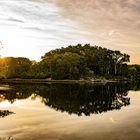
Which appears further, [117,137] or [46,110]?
[46,110]

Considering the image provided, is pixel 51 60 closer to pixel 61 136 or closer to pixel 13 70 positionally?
pixel 13 70

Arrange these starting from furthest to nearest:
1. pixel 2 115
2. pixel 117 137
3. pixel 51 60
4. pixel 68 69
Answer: pixel 51 60 < pixel 68 69 < pixel 2 115 < pixel 117 137

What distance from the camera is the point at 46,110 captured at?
51.0 meters

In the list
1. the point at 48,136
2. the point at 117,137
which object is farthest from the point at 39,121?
the point at 117,137

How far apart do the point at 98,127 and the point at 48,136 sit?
6690 millimetres

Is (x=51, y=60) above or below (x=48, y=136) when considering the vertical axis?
above

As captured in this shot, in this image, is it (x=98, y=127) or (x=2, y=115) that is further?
(x=2, y=115)

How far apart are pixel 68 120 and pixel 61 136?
35.2 feet

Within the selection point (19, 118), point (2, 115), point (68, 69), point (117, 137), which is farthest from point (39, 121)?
point (68, 69)

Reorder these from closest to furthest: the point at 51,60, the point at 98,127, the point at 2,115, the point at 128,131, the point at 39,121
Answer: the point at 128,131, the point at 98,127, the point at 39,121, the point at 2,115, the point at 51,60

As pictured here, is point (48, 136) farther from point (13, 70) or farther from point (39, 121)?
point (13, 70)

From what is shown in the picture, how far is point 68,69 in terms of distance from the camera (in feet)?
569

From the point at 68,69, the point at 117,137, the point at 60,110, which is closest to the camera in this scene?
the point at 117,137

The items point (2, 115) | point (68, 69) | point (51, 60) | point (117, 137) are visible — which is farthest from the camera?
point (51, 60)
